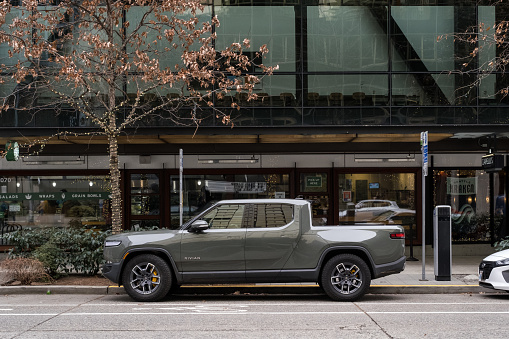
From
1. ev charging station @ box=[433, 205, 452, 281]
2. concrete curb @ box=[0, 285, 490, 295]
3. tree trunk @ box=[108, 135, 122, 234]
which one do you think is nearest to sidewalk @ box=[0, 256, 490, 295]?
concrete curb @ box=[0, 285, 490, 295]

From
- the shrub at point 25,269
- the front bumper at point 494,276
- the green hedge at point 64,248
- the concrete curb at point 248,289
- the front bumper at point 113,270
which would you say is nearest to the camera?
the front bumper at point 113,270

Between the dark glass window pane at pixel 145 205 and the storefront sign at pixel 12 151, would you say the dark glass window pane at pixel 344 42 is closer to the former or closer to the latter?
the dark glass window pane at pixel 145 205

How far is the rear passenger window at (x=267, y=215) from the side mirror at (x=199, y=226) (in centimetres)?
73

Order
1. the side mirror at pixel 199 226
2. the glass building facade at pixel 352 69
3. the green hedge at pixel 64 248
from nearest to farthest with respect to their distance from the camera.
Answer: the side mirror at pixel 199 226 → the green hedge at pixel 64 248 → the glass building facade at pixel 352 69

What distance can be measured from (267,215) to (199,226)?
1240 millimetres

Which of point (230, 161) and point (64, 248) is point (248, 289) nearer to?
point (64, 248)

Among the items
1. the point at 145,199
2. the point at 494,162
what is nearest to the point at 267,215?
the point at 494,162

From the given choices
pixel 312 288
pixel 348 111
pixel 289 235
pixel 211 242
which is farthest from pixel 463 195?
pixel 211 242

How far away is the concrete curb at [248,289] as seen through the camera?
408 inches

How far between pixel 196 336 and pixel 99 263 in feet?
17.8

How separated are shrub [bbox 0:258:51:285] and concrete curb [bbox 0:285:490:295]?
0.28 meters

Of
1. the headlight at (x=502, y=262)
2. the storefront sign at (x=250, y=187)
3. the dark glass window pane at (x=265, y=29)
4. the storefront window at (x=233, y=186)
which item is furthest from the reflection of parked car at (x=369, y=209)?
the headlight at (x=502, y=262)

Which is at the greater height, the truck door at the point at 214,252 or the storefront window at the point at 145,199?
the storefront window at the point at 145,199

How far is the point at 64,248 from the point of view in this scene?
11500 millimetres
